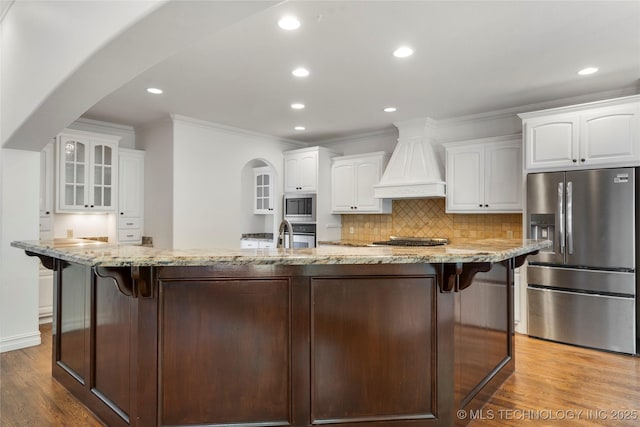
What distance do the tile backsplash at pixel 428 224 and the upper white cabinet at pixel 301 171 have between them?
874 mm

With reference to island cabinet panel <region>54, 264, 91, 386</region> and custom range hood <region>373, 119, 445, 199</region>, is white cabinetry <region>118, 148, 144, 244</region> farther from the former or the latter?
custom range hood <region>373, 119, 445, 199</region>

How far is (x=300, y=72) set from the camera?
3.68 m

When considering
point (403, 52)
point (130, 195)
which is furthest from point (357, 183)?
point (130, 195)

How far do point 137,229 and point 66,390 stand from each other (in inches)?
125

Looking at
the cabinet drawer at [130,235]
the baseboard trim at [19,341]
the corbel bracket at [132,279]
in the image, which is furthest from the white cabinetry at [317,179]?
the corbel bracket at [132,279]

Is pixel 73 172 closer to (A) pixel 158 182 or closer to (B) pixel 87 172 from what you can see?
(B) pixel 87 172

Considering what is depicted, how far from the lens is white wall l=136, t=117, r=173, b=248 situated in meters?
5.27

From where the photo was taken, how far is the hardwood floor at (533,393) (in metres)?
2.45

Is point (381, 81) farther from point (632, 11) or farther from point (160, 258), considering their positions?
point (160, 258)

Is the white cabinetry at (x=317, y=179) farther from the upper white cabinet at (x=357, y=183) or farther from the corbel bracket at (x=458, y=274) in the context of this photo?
the corbel bracket at (x=458, y=274)

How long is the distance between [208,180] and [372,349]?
13.5 ft

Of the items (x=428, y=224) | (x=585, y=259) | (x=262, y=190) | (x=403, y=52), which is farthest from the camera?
(x=262, y=190)

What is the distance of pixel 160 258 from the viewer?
1.77 meters

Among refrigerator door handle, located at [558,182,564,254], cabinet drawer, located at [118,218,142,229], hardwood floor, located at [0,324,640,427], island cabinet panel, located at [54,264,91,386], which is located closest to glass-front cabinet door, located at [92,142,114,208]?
cabinet drawer, located at [118,218,142,229]
